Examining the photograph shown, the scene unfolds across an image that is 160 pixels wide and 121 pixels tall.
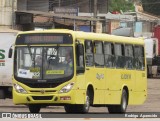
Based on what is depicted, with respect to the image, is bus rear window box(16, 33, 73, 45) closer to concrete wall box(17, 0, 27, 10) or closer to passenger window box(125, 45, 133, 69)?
passenger window box(125, 45, 133, 69)

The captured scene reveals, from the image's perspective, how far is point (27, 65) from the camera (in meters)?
23.0

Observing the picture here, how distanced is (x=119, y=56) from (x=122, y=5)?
103 metres

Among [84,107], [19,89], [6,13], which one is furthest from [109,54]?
[6,13]

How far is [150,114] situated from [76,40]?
3.31 m

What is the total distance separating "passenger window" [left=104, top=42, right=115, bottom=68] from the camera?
83.6 feet

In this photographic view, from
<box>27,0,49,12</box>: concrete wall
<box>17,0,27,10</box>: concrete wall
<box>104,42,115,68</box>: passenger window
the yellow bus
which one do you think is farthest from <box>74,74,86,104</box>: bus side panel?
<box>27,0,49,12</box>: concrete wall

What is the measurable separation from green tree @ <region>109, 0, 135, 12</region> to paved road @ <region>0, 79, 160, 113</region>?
6837cm

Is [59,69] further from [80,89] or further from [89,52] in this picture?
[89,52]

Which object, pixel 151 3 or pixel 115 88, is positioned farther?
pixel 151 3

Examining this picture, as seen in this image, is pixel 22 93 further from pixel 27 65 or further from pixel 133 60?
pixel 133 60

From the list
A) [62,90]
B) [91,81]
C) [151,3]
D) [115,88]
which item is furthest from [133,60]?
[151,3]

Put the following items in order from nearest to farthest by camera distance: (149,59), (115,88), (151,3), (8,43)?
(115,88), (8,43), (149,59), (151,3)

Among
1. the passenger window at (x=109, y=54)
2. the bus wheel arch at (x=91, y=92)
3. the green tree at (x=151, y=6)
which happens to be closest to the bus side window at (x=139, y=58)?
the passenger window at (x=109, y=54)

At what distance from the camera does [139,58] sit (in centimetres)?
2845
